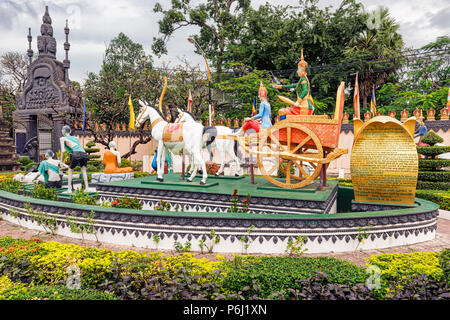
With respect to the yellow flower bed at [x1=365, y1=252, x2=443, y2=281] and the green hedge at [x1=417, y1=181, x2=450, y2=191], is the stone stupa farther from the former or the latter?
the green hedge at [x1=417, y1=181, x2=450, y2=191]

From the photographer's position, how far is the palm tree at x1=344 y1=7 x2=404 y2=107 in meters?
22.0

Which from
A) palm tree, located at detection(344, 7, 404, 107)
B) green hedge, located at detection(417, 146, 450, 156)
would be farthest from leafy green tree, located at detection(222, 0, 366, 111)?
green hedge, located at detection(417, 146, 450, 156)

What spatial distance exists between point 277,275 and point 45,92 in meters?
25.7

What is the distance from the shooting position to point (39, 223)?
22.3ft

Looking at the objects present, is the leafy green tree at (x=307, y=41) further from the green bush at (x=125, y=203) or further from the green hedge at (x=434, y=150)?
the green bush at (x=125, y=203)

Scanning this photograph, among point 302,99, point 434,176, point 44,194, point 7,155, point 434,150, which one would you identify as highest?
point 302,99

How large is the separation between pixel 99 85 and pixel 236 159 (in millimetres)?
13338

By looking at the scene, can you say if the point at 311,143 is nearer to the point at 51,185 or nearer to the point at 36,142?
the point at 51,185

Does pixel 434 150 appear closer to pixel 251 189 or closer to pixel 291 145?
pixel 291 145

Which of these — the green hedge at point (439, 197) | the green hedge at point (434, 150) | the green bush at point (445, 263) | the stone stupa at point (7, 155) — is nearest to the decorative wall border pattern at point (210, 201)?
the green bush at point (445, 263)

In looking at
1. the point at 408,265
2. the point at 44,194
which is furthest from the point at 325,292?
the point at 44,194

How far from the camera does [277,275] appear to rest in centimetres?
349

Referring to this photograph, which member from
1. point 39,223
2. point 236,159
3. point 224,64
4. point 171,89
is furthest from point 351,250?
point 224,64

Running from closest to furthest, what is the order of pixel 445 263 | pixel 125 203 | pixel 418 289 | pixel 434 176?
pixel 418 289 → pixel 445 263 → pixel 125 203 → pixel 434 176
